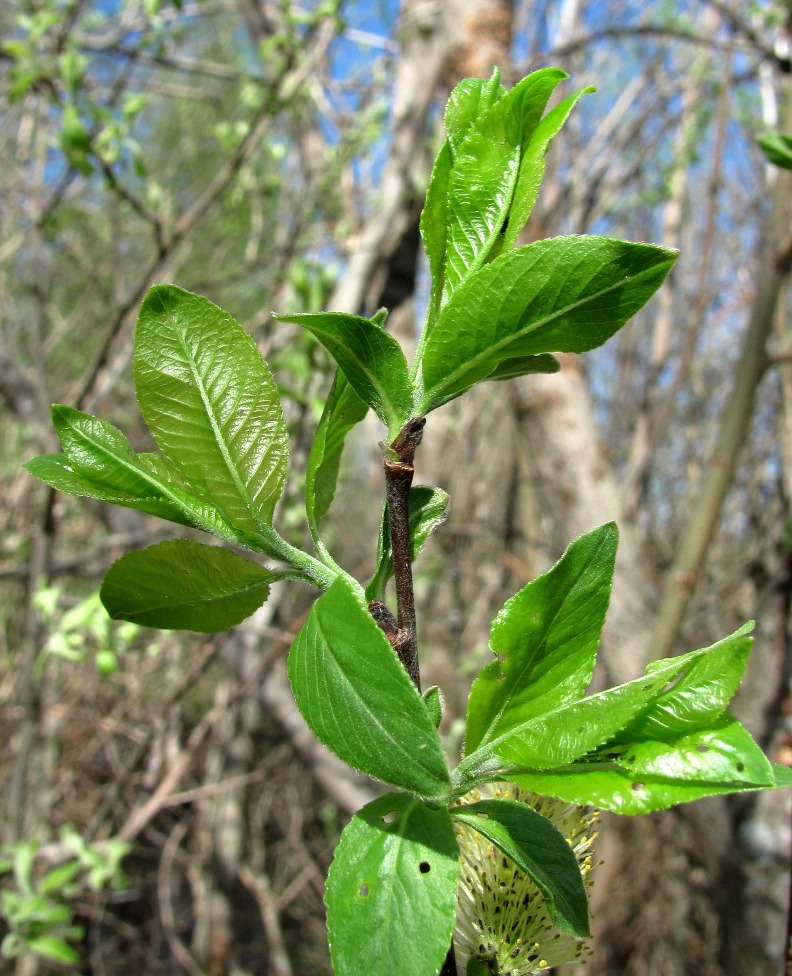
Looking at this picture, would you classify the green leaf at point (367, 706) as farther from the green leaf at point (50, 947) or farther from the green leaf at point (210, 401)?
the green leaf at point (50, 947)

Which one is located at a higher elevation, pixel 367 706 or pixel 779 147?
pixel 779 147

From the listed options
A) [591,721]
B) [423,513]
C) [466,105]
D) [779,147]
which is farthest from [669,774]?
[779,147]

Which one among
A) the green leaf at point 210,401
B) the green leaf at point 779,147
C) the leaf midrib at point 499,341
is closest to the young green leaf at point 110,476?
the green leaf at point 210,401

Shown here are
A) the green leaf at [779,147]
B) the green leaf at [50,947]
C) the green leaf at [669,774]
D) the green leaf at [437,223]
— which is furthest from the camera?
the green leaf at [50,947]

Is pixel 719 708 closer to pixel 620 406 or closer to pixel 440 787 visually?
pixel 440 787

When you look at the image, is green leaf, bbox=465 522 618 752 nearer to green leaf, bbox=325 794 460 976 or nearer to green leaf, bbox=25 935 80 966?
green leaf, bbox=325 794 460 976

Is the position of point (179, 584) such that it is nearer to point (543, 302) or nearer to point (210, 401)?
point (210, 401)

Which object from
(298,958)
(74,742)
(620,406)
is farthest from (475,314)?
(298,958)
